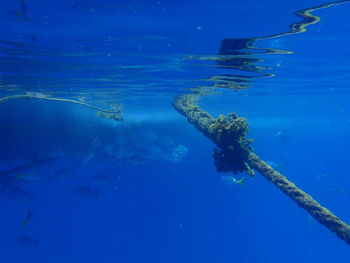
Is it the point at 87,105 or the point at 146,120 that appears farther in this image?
the point at 146,120

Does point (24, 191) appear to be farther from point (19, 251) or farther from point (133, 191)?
point (133, 191)

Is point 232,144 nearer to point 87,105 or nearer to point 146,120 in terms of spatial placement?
point 87,105

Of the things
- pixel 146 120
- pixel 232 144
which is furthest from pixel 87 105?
pixel 146 120

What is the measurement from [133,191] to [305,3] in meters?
24.8

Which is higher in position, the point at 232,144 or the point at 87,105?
the point at 87,105

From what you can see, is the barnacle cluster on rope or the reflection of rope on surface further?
the reflection of rope on surface

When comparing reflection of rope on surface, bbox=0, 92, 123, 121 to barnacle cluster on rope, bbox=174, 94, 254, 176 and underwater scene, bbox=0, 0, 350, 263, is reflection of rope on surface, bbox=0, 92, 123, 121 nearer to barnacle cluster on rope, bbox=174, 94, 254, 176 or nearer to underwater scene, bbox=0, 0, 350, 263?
underwater scene, bbox=0, 0, 350, 263

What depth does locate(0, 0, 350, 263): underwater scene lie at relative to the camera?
725 cm

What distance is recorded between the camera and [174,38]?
9.21 metres

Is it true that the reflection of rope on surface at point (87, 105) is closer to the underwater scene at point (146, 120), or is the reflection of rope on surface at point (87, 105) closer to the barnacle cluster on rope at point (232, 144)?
the underwater scene at point (146, 120)

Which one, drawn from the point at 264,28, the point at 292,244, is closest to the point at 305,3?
the point at 264,28

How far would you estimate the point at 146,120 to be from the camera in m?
28.7

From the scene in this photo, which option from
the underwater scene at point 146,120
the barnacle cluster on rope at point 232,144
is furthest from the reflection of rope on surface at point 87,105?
the barnacle cluster on rope at point 232,144

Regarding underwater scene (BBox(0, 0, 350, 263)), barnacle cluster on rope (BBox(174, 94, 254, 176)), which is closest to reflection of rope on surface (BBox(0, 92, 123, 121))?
underwater scene (BBox(0, 0, 350, 263))
